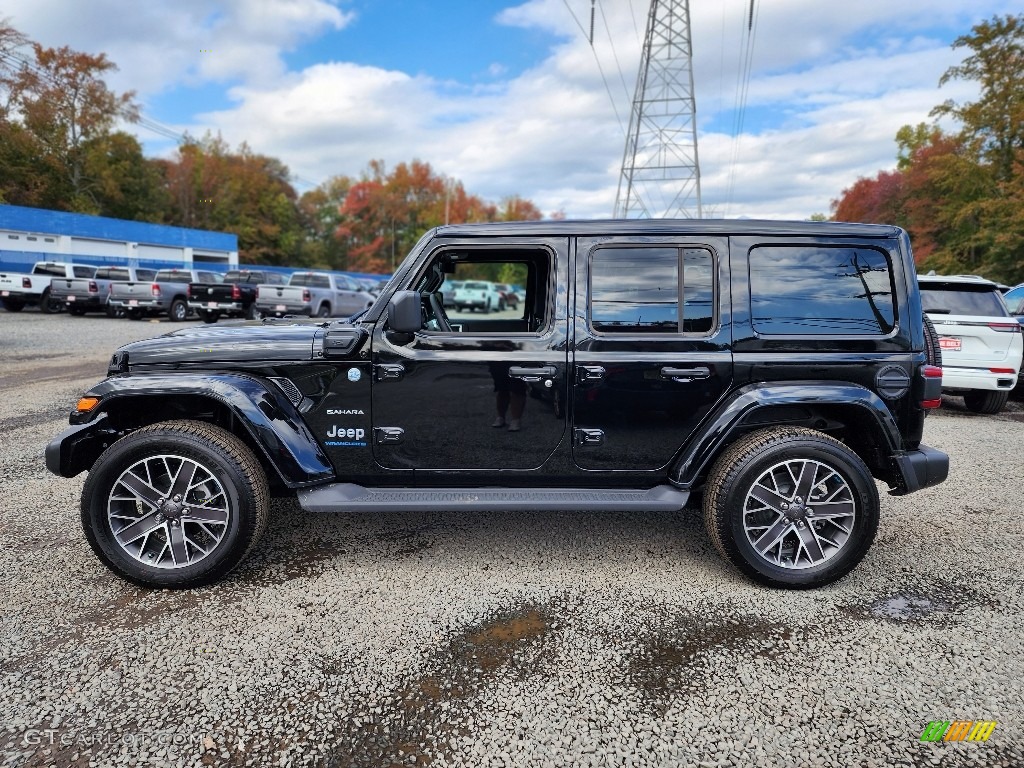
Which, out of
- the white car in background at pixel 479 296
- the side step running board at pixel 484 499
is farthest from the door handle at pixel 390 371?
the white car in background at pixel 479 296

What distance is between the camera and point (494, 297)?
33094mm

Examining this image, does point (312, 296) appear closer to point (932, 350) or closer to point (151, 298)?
point (151, 298)

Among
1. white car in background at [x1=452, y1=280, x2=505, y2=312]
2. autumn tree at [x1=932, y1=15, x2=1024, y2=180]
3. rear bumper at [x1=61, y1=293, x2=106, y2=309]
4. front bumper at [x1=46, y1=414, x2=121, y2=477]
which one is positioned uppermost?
autumn tree at [x1=932, y1=15, x2=1024, y2=180]

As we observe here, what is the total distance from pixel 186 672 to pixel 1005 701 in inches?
128

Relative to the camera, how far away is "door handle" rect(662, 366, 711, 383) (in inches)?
124

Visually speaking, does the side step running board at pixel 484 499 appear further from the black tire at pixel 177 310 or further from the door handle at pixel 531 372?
the black tire at pixel 177 310

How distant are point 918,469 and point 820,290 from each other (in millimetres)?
1095

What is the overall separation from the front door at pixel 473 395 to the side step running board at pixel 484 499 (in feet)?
0.50

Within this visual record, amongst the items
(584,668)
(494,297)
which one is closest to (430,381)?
(584,668)

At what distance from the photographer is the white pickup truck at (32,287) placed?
2060 cm

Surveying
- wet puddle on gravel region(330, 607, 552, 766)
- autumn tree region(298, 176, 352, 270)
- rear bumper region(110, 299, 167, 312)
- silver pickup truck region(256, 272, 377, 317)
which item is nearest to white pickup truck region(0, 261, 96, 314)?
rear bumper region(110, 299, 167, 312)

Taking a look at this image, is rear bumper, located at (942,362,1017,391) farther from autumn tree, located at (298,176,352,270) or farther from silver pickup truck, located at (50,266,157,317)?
autumn tree, located at (298,176,352,270)

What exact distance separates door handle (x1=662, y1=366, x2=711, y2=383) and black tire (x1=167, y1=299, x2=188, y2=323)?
2043 cm

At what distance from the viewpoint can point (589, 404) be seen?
3.19 metres
